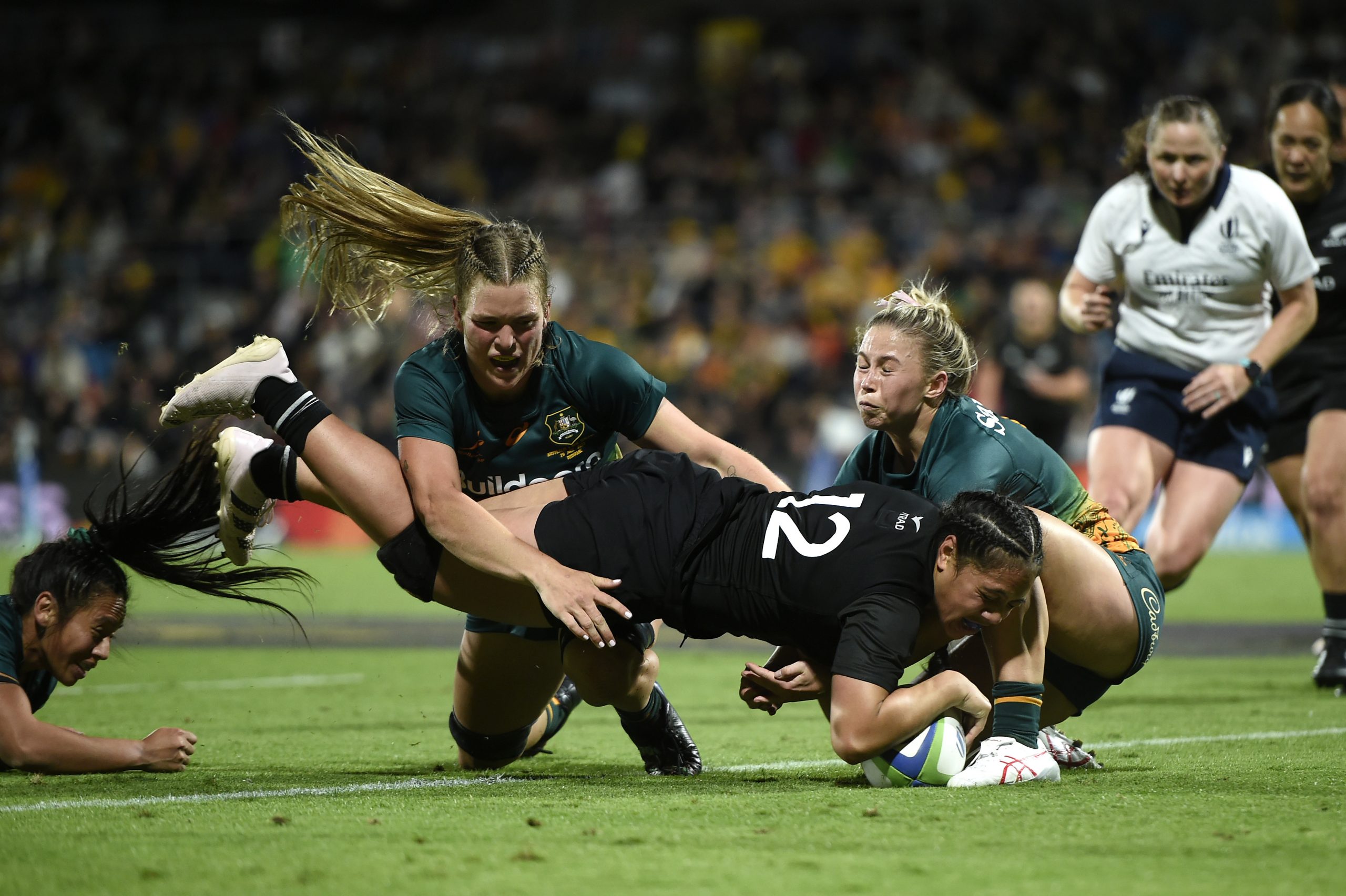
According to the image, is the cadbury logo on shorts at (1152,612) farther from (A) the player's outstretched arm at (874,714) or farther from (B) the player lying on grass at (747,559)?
(A) the player's outstretched arm at (874,714)

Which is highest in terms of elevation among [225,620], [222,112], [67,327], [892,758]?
[222,112]

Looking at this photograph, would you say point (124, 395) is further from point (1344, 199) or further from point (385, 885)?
point (385, 885)

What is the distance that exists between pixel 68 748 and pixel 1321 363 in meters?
5.13

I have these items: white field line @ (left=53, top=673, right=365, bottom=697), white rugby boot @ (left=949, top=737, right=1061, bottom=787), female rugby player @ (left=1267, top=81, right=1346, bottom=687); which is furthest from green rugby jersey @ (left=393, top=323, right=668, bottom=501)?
female rugby player @ (left=1267, top=81, right=1346, bottom=687)

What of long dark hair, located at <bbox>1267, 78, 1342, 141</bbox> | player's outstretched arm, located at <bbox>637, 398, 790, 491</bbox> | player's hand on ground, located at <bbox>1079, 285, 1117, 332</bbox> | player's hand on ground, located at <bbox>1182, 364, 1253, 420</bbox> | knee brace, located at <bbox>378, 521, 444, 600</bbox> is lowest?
knee brace, located at <bbox>378, 521, 444, 600</bbox>

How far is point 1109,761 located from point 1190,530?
6.26 feet

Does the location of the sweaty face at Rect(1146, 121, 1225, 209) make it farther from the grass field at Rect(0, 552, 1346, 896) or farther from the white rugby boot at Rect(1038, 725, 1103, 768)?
the white rugby boot at Rect(1038, 725, 1103, 768)

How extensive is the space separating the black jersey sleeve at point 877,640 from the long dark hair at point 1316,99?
3611 millimetres

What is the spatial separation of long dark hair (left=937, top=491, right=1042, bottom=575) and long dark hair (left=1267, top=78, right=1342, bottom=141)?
3.30 m

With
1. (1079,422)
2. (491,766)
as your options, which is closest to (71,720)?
(491,766)

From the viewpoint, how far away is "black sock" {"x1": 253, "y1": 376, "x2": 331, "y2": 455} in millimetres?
4500

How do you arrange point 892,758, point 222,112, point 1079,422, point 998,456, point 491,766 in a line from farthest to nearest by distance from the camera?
point 222,112 → point 1079,422 → point 491,766 → point 998,456 → point 892,758

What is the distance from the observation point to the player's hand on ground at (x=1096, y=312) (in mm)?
5953

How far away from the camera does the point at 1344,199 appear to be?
252 inches
